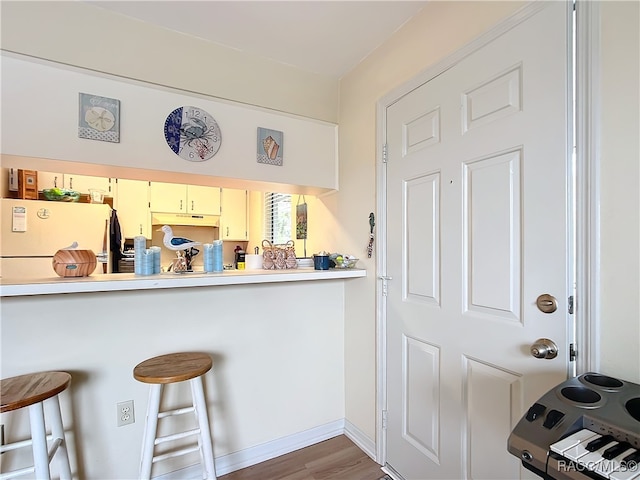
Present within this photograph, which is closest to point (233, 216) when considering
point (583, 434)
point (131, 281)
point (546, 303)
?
point (131, 281)

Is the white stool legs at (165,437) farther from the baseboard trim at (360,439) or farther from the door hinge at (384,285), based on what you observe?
the door hinge at (384,285)

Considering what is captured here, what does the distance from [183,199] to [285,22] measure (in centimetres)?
310

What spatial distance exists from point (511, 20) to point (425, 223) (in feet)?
2.74

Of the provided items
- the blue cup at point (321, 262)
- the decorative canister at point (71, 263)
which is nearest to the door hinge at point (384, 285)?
the blue cup at point (321, 262)

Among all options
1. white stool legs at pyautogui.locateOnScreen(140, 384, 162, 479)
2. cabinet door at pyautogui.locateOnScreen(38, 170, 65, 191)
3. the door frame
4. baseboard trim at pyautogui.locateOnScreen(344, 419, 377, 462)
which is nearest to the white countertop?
white stool legs at pyautogui.locateOnScreen(140, 384, 162, 479)

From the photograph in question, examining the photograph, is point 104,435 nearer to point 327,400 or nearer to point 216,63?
point 327,400

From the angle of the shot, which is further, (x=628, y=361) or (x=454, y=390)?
(x=454, y=390)

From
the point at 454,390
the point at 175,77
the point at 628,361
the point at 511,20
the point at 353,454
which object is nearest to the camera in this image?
the point at 628,361

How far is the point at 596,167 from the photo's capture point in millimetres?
939

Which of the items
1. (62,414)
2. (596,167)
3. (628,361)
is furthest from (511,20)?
(62,414)

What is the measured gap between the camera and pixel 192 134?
1.77 meters

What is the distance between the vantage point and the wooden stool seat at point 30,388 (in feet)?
3.57

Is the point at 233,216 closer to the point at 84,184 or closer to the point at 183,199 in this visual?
the point at 183,199

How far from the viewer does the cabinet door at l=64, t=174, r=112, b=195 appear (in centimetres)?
357
